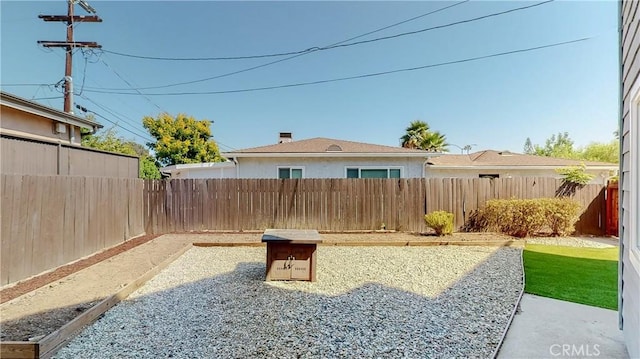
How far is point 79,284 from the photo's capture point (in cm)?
479

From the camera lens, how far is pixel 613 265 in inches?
235

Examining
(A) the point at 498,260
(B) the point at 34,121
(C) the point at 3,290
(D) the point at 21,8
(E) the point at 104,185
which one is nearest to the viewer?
(C) the point at 3,290

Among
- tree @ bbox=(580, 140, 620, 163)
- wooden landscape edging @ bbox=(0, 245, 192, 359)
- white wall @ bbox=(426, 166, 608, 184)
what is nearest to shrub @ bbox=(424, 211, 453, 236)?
white wall @ bbox=(426, 166, 608, 184)

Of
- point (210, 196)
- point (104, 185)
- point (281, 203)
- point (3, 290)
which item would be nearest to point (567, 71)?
point (281, 203)

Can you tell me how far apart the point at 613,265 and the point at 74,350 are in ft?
27.8

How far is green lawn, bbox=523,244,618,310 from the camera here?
4328 mm

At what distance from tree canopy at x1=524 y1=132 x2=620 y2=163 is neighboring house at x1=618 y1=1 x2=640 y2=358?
32377 millimetres

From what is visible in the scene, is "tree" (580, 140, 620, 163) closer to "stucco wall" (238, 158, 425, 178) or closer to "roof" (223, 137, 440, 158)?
"stucco wall" (238, 158, 425, 178)

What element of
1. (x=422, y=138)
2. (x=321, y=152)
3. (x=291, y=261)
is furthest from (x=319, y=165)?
(x=422, y=138)

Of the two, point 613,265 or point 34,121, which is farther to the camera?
point 34,121

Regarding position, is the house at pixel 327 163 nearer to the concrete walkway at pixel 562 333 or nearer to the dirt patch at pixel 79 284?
the dirt patch at pixel 79 284

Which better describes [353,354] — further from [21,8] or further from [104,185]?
[21,8]

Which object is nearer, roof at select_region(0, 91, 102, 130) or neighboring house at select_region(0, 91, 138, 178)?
neighboring house at select_region(0, 91, 138, 178)

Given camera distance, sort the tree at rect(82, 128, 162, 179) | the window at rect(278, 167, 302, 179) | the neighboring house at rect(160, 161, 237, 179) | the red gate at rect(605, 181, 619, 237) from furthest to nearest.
A: the tree at rect(82, 128, 162, 179)
the neighboring house at rect(160, 161, 237, 179)
the window at rect(278, 167, 302, 179)
the red gate at rect(605, 181, 619, 237)
